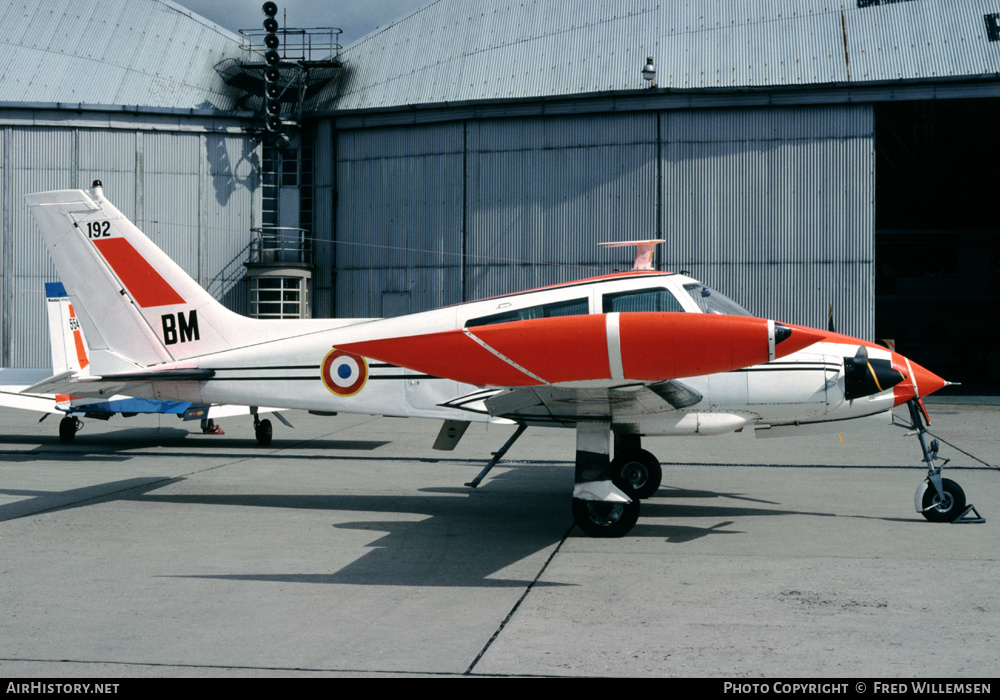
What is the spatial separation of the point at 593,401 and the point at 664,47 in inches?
821

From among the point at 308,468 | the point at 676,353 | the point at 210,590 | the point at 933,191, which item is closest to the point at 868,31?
the point at 933,191

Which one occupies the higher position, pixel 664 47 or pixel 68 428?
pixel 664 47

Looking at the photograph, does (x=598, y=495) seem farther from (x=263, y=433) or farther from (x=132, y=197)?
(x=132, y=197)

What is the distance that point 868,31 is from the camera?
25156mm

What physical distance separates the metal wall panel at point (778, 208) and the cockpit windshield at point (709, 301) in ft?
54.6

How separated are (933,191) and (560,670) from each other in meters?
40.3

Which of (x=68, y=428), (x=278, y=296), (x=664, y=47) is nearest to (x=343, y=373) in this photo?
(x=68, y=428)

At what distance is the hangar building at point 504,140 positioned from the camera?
977 inches

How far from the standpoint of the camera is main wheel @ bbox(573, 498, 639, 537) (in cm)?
820

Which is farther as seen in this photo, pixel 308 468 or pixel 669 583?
→ pixel 308 468

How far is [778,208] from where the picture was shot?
25.1 m

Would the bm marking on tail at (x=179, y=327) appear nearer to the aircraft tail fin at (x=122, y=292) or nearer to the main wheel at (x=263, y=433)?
the aircraft tail fin at (x=122, y=292)

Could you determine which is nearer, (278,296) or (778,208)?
(778,208)

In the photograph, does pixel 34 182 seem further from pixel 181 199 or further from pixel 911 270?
pixel 911 270
